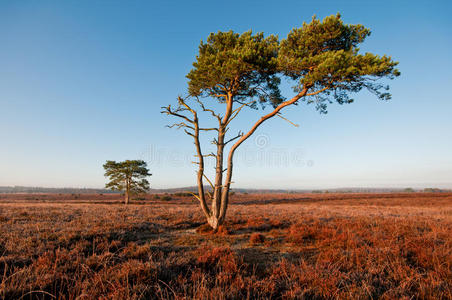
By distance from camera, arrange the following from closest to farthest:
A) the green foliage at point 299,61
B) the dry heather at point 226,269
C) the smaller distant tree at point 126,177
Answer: the dry heather at point 226,269 → the green foliage at point 299,61 → the smaller distant tree at point 126,177

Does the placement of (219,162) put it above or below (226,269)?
above

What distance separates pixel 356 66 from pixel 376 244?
6.65 m

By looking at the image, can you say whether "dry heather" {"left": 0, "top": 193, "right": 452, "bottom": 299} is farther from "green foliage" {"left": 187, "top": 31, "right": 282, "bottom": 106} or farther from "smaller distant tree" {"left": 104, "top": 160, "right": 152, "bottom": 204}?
"smaller distant tree" {"left": 104, "top": 160, "right": 152, "bottom": 204}

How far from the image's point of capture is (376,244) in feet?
21.2

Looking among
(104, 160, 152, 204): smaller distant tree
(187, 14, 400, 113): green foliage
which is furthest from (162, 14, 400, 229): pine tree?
(104, 160, 152, 204): smaller distant tree

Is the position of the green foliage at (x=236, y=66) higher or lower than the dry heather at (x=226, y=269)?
higher

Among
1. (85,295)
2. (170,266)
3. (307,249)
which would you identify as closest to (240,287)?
(170,266)

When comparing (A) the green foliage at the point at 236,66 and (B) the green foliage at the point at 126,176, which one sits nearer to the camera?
(A) the green foliage at the point at 236,66

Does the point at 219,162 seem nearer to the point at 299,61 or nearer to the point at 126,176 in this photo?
the point at 299,61

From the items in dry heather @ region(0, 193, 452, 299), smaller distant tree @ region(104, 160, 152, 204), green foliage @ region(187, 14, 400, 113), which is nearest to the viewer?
dry heather @ region(0, 193, 452, 299)

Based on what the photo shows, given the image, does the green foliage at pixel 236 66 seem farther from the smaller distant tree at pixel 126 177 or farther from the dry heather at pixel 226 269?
the smaller distant tree at pixel 126 177

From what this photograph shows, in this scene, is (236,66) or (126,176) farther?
(126,176)

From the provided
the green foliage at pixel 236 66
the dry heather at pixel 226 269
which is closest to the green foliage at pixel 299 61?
the green foliage at pixel 236 66

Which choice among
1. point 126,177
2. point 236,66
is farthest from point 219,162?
point 126,177
